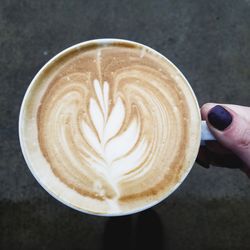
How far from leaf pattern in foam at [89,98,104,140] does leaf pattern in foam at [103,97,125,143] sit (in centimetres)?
1

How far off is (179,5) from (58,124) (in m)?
0.86

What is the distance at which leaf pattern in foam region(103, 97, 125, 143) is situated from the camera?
2.58 ft

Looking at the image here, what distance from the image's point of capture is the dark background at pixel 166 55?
1320 mm

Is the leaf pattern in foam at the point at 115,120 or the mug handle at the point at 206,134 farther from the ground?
the leaf pattern in foam at the point at 115,120

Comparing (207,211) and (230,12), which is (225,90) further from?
(207,211)

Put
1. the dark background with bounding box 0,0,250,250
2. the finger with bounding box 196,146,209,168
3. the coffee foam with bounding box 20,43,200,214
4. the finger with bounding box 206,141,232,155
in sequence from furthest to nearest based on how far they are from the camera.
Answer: the dark background with bounding box 0,0,250,250 → the finger with bounding box 196,146,209,168 → the finger with bounding box 206,141,232,155 → the coffee foam with bounding box 20,43,200,214

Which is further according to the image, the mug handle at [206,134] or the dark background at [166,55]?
the dark background at [166,55]

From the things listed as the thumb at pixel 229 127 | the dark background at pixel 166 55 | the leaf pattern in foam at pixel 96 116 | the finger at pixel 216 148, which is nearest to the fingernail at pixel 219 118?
the thumb at pixel 229 127

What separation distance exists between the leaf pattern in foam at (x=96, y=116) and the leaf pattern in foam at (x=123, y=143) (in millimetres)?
32

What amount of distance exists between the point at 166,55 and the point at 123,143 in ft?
2.25

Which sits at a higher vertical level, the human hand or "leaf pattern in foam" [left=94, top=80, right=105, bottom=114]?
"leaf pattern in foam" [left=94, top=80, right=105, bottom=114]

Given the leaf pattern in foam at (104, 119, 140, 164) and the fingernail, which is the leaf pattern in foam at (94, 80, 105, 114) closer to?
the leaf pattern in foam at (104, 119, 140, 164)

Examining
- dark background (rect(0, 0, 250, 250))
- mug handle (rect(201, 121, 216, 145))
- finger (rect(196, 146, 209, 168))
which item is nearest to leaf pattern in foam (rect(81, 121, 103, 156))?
mug handle (rect(201, 121, 216, 145))

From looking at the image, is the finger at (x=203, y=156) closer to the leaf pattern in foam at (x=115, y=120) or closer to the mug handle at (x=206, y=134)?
the mug handle at (x=206, y=134)
